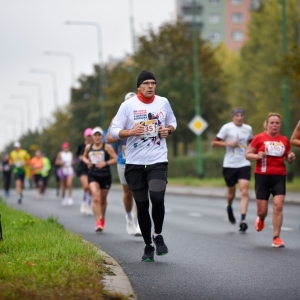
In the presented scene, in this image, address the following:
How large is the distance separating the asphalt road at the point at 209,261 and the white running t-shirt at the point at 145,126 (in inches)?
45.8

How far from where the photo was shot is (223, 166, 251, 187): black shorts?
17000 millimetres

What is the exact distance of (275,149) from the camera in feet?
43.6

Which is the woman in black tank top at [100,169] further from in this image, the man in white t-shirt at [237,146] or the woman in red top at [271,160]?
the woman in red top at [271,160]

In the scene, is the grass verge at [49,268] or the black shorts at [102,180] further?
the black shorts at [102,180]

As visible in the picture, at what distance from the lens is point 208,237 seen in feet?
49.5

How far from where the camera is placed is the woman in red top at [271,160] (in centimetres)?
1323

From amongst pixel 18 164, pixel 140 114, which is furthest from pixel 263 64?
pixel 140 114

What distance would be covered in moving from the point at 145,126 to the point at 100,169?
5914 millimetres

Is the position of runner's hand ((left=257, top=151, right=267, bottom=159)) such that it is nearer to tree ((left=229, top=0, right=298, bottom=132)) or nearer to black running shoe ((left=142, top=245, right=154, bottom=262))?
black running shoe ((left=142, top=245, right=154, bottom=262))

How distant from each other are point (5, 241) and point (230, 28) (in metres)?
142

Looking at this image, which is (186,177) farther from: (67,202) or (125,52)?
(67,202)

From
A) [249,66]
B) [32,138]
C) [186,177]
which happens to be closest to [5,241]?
[186,177]

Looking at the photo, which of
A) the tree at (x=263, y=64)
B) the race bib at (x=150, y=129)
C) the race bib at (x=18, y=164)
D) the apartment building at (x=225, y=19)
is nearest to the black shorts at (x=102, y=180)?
the race bib at (x=150, y=129)

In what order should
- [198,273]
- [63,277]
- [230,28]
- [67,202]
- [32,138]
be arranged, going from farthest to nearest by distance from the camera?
[230,28]
[32,138]
[67,202]
[198,273]
[63,277]
